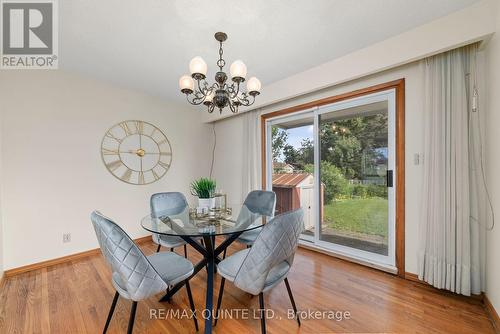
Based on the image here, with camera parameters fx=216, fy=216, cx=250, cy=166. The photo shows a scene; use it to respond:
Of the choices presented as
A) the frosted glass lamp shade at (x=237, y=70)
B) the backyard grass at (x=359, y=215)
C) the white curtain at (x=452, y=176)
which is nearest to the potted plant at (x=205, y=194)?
the frosted glass lamp shade at (x=237, y=70)

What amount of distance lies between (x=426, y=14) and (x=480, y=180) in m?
1.47

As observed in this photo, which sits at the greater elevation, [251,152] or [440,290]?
[251,152]

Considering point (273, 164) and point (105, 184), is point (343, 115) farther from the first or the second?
point (105, 184)

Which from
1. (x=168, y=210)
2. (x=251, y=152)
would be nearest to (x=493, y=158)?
(x=251, y=152)

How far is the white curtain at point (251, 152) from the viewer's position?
3.61 meters

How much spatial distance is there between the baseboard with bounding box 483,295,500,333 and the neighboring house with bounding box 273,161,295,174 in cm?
230

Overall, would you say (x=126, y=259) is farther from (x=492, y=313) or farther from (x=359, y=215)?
(x=492, y=313)

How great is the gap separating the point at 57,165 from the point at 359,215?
3.93 metres

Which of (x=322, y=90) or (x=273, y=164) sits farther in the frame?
(x=273, y=164)

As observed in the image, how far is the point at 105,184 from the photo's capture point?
3.20 metres

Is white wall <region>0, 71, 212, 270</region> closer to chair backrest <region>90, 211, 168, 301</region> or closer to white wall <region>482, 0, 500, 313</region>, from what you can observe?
chair backrest <region>90, 211, 168, 301</region>

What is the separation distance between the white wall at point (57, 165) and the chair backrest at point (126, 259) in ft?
6.95

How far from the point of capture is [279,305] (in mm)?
1882

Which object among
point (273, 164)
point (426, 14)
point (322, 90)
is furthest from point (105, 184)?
point (426, 14)
